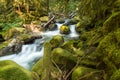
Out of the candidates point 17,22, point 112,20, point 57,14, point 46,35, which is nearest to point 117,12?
point 112,20

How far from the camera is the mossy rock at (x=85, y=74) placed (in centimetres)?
561

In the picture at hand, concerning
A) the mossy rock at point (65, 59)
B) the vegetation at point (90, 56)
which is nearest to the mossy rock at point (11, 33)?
the vegetation at point (90, 56)

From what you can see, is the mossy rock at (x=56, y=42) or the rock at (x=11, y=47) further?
the rock at (x=11, y=47)

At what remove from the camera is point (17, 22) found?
752 inches

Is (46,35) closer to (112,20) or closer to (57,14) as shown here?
(57,14)

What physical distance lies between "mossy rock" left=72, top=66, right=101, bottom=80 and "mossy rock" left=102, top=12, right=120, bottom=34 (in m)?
1.20

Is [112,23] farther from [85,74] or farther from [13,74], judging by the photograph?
[13,74]

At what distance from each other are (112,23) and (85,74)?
1552mm

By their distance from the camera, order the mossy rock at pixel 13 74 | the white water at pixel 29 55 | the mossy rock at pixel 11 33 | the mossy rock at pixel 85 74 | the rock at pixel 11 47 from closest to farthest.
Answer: the mossy rock at pixel 13 74
the mossy rock at pixel 85 74
the white water at pixel 29 55
the rock at pixel 11 47
the mossy rock at pixel 11 33

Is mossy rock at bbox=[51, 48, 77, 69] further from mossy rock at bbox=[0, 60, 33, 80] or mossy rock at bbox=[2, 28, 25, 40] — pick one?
mossy rock at bbox=[2, 28, 25, 40]

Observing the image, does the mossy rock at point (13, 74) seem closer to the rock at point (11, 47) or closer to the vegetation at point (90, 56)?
the vegetation at point (90, 56)

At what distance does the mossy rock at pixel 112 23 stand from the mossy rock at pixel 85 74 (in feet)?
3.94

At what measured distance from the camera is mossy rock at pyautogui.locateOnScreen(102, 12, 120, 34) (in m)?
5.63

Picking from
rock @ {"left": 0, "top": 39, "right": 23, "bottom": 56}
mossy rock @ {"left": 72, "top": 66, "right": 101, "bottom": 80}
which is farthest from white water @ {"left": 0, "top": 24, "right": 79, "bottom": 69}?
mossy rock @ {"left": 72, "top": 66, "right": 101, "bottom": 80}
